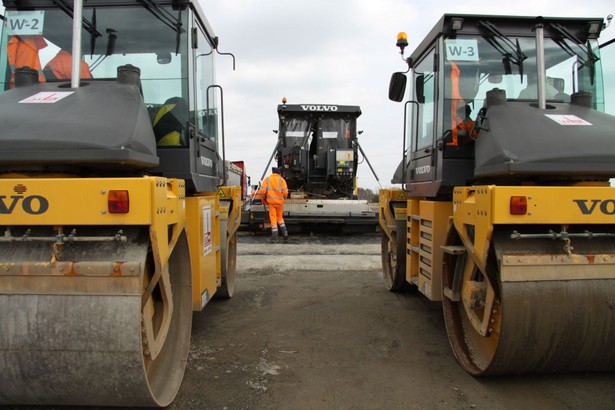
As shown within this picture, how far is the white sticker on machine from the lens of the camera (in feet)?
12.4

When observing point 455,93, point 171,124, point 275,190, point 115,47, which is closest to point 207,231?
point 171,124

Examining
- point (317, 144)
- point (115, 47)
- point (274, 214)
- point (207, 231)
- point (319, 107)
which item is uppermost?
point (319, 107)

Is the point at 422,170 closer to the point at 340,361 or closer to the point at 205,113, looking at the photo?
the point at 340,361

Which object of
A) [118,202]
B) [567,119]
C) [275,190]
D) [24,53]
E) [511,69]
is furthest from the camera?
[275,190]

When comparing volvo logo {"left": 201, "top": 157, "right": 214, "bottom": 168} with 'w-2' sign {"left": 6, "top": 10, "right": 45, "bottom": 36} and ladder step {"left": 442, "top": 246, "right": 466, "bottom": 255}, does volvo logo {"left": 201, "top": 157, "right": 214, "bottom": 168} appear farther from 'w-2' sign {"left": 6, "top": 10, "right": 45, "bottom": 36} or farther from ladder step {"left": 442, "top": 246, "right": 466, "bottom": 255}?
ladder step {"left": 442, "top": 246, "right": 466, "bottom": 255}

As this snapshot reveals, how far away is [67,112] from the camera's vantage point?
8.76ft

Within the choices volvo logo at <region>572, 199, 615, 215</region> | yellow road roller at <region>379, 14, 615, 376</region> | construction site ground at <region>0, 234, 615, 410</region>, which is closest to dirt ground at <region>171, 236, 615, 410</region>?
construction site ground at <region>0, 234, 615, 410</region>

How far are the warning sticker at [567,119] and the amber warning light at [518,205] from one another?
83 cm

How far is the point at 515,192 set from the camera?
264 centimetres

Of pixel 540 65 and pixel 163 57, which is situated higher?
pixel 163 57

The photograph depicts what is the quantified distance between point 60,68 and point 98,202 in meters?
1.63

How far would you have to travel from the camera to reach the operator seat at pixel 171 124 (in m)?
3.47

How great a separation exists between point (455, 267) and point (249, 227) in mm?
9025

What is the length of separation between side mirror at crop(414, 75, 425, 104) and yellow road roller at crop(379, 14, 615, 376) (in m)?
0.01
